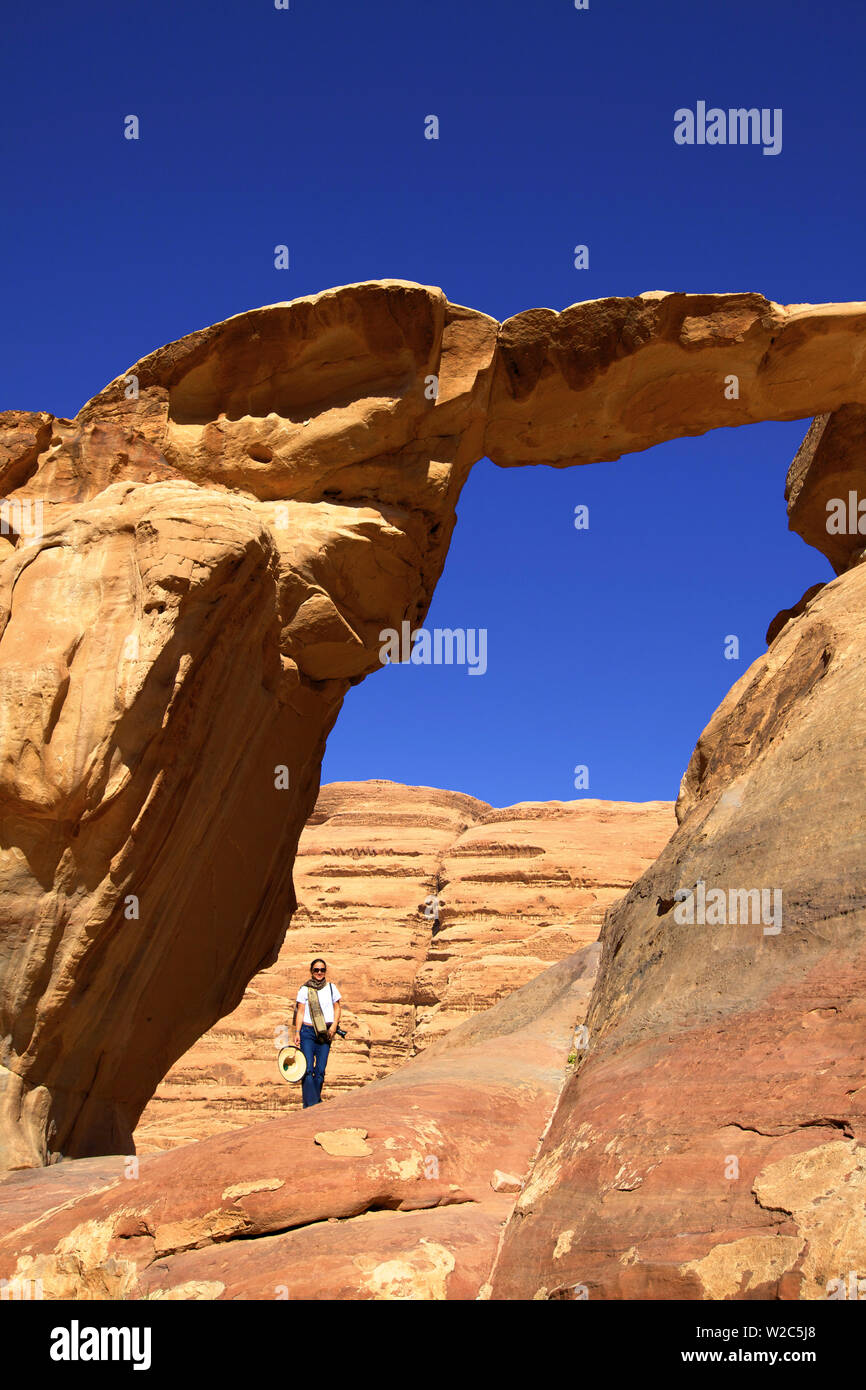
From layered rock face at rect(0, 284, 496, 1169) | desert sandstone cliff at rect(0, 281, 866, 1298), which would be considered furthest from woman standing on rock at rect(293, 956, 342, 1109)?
layered rock face at rect(0, 284, 496, 1169)

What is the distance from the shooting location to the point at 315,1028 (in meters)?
9.27


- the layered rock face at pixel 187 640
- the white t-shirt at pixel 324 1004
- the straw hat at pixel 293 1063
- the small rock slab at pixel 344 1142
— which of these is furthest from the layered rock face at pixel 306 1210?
the white t-shirt at pixel 324 1004

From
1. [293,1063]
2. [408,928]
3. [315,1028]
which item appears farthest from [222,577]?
[408,928]

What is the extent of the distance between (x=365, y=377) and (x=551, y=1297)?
8.61 m

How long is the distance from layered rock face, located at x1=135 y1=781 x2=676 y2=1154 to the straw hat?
532 inches

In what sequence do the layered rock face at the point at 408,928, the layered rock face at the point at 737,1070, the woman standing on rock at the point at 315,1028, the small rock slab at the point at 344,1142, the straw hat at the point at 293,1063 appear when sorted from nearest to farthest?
the layered rock face at the point at 737,1070 → the small rock slab at the point at 344,1142 → the straw hat at the point at 293,1063 → the woman standing on rock at the point at 315,1028 → the layered rock face at the point at 408,928

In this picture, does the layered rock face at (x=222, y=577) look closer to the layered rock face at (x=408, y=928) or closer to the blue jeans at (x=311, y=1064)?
the blue jeans at (x=311, y=1064)

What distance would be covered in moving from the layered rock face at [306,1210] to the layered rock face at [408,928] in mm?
16376

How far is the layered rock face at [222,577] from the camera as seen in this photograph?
8.34 m

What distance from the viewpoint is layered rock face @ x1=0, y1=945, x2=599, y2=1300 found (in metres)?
4.79

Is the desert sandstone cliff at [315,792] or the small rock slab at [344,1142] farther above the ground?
the desert sandstone cliff at [315,792]
